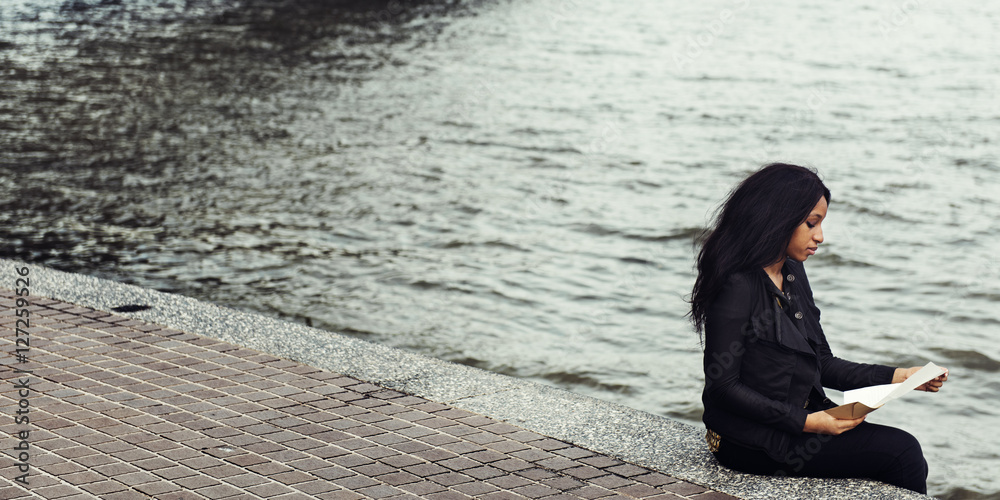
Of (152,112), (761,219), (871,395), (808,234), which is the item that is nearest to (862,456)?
(871,395)

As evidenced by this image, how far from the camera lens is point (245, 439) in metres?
4.91

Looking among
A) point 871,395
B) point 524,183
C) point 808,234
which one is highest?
point 808,234

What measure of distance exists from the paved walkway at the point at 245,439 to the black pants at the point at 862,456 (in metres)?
0.37

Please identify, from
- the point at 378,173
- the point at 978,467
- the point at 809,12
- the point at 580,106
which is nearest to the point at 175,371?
the point at 978,467

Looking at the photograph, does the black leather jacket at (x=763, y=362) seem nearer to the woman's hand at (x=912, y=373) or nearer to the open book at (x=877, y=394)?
the woman's hand at (x=912, y=373)

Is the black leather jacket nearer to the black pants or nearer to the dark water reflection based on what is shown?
the black pants

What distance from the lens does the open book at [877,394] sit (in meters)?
3.89

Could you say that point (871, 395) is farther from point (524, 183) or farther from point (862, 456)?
point (524, 183)

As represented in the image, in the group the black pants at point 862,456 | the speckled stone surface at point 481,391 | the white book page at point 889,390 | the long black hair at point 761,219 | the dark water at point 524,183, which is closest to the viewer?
the white book page at point 889,390

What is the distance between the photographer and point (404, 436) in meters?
4.99

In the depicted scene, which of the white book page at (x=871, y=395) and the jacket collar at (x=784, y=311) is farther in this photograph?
the jacket collar at (x=784, y=311)

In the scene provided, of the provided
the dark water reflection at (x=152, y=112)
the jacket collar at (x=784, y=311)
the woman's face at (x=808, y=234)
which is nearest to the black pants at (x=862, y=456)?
the jacket collar at (x=784, y=311)

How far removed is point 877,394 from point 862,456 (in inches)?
18.6

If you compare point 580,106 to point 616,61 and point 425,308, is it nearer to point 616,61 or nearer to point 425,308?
point 616,61
